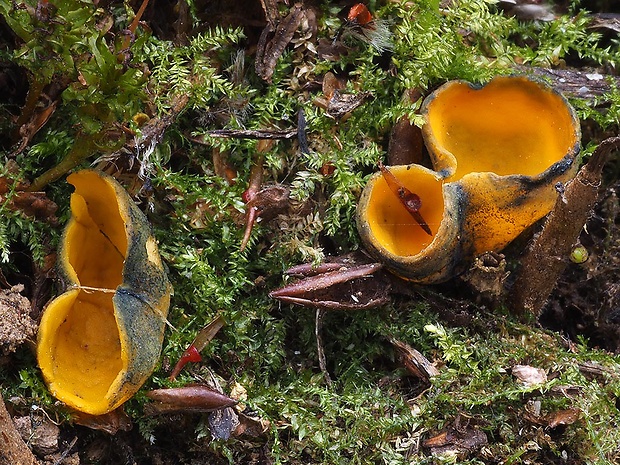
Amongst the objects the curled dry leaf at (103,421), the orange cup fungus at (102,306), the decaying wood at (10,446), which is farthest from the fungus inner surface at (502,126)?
the decaying wood at (10,446)

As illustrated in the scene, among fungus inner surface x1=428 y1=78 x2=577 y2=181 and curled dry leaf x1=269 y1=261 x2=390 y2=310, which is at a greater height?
fungus inner surface x1=428 y1=78 x2=577 y2=181

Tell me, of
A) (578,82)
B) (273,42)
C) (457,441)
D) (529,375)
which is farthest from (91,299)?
(578,82)

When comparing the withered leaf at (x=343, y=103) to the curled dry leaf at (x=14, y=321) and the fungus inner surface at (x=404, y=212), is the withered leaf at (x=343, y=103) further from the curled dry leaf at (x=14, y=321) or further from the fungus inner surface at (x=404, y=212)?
the curled dry leaf at (x=14, y=321)

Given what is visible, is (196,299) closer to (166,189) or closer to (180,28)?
(166,189)

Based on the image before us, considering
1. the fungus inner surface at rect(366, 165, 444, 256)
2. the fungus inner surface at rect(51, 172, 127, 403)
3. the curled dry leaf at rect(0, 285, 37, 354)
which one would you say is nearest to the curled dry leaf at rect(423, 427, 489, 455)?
the fungus inner surface at rect(366, 165, 444, 256)

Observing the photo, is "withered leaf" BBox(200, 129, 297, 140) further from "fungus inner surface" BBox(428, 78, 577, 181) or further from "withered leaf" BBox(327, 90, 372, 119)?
"fungus inner surface" BBox(428, 78, 577, 181)

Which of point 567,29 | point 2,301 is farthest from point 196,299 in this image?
point 567,29
